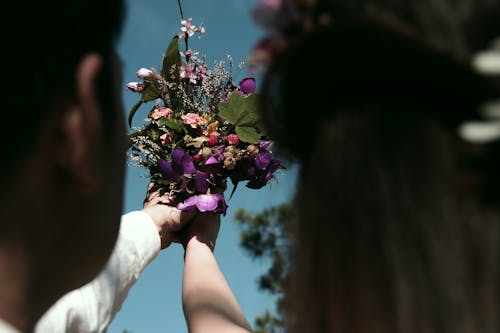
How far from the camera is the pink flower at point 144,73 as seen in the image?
2410mm

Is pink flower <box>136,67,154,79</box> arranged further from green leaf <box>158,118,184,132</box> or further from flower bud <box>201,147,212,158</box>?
flower bud <box>201,147,212,158</box>

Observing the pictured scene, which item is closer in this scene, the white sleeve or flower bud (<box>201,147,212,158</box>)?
the white sleeve

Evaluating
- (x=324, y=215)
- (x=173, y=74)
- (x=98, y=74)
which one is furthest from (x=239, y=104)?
(x=324, y=215)

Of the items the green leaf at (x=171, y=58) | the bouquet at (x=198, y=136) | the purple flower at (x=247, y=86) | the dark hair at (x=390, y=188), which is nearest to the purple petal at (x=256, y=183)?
the bouquet at (x=198, y=136)

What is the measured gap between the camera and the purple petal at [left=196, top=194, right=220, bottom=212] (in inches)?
91.7

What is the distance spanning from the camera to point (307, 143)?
2.67 feet

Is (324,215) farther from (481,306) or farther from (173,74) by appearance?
(173,74)

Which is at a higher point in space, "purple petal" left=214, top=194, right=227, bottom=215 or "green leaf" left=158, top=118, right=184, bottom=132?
"green leaf" left=158, top=118, right=184, bottom=132

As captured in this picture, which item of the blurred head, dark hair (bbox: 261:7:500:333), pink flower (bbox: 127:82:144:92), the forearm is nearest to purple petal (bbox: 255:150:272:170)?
the forearm

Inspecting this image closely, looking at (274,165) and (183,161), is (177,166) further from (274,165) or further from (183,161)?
(274,165)

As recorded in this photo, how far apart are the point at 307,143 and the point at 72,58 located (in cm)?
32

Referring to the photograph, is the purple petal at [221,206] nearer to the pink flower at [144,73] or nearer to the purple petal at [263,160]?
the purple petal at [263,160]

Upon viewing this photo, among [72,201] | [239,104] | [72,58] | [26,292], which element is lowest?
[26,292]

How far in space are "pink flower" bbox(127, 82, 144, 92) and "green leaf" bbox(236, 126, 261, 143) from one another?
399 millimetres
